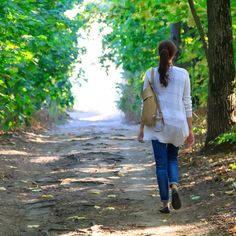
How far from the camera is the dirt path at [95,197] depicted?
594 cm

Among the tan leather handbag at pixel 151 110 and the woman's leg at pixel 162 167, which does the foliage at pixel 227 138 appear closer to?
the woman's leg at pixel 162 167

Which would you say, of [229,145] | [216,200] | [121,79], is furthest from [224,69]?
[121,79]

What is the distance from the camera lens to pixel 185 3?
11703 millimetres

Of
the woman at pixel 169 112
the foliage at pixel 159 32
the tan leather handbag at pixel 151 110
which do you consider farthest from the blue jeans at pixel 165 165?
the foliage at pixel 159 32

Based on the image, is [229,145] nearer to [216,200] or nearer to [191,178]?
[191,178]

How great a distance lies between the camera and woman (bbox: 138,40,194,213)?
20.3ft

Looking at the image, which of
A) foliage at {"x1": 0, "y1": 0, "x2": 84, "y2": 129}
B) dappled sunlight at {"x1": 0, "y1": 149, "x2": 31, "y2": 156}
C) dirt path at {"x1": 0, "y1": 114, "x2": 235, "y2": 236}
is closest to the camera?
dirt path at {"x1": 0, "y1": 114, "x2": 235, "y2": 236}

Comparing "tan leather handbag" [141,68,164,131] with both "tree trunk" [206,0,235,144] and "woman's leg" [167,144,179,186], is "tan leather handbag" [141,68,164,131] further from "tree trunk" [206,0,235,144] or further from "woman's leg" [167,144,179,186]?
"tree trunk" [206,0,235,144]

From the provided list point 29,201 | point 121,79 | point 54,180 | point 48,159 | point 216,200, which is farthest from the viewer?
point 121,79

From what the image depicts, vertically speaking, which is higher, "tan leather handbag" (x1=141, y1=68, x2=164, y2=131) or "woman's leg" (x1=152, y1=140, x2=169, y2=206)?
"tan leather handbag" (x1=141, y1=68, x2=164, y2=131)

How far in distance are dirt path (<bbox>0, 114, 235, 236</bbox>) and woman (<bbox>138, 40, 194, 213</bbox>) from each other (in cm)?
47

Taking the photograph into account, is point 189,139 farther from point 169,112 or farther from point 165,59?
point 165,59

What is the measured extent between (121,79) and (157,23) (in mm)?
22134

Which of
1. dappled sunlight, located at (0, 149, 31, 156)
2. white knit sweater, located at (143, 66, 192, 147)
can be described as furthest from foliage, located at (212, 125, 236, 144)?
dappled sunlight, located at (0, 149, 31, 156)
